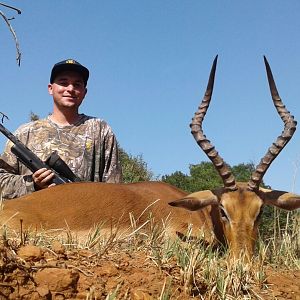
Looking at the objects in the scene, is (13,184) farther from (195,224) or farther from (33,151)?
(195,224)

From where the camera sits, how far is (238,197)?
5441mm

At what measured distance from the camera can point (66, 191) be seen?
5.63 meters

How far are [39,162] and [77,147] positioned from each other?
2.84 feet

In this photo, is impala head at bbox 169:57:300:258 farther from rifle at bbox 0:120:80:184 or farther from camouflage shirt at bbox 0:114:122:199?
camouflage shirt at bbox 0:114:122:199

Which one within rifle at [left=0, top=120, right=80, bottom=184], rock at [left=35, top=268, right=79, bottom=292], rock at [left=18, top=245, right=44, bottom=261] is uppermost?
rifle at [left=0, top=120, right=80, bottom=184]

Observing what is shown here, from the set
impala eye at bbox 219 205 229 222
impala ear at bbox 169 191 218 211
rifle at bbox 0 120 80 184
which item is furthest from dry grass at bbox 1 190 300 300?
rifle at bbox 0 120 80 184

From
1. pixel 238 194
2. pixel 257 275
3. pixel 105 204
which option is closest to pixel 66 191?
pixel 105 204

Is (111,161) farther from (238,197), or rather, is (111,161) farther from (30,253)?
(30,253)

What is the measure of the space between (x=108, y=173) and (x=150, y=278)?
4.31 m

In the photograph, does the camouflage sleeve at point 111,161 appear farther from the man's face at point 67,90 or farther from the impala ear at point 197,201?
the impala ear at point 197,201

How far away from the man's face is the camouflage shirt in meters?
0.29

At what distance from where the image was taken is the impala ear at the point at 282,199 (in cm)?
571

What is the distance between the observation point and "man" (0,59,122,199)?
7184 millimetres

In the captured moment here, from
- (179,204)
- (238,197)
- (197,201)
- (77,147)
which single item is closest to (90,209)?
(179,204)
